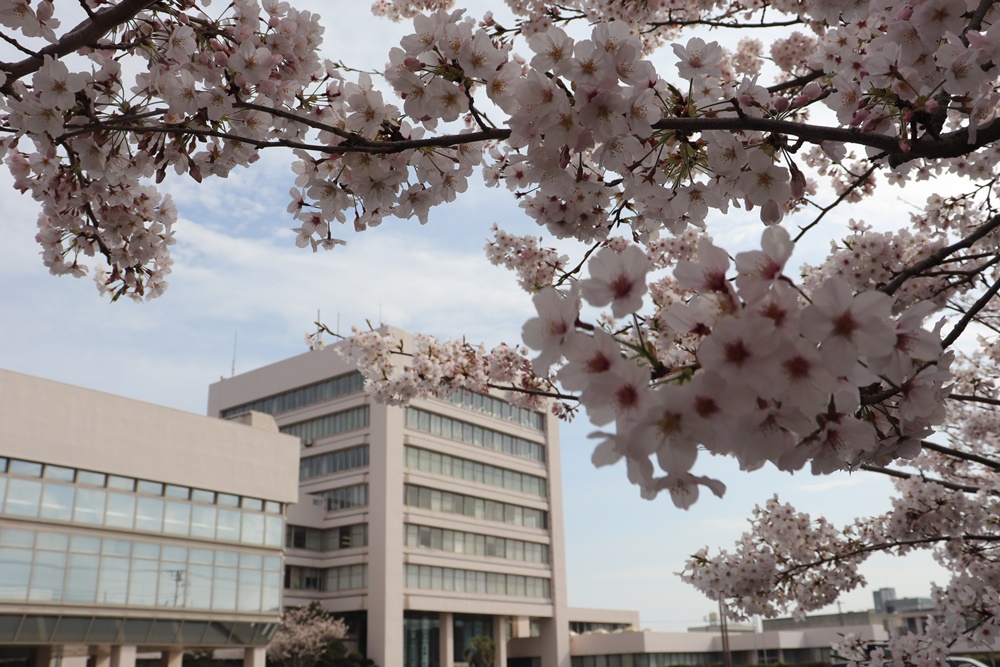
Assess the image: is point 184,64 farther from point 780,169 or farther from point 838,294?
point 838,294

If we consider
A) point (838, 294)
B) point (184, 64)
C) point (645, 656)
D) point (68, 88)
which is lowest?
point (645, 656)

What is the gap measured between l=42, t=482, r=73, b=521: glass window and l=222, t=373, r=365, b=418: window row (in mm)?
21047

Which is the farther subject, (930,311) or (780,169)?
(780,169)

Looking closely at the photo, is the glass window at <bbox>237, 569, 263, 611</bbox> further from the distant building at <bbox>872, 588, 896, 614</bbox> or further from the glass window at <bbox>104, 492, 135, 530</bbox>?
the distant building at <bbox>872, 588, 896, 614</bbox>

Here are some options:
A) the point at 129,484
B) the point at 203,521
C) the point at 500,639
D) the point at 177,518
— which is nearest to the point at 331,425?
the point at 500,639

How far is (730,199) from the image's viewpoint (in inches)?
94.5

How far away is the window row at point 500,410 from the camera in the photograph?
4592 centimetres

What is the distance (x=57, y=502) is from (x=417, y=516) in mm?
21766

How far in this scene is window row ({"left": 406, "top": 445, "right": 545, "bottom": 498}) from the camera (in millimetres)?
42375

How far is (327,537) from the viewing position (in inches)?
1635

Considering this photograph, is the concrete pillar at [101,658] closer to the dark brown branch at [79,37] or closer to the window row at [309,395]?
the window row at [309,395]

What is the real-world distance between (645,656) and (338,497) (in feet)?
76.3

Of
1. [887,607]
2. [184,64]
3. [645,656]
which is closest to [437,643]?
[645,656]

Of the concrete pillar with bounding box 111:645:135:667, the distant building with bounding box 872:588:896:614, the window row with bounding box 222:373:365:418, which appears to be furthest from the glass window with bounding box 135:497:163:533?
the distant building with bounding box 872:588:896:614
